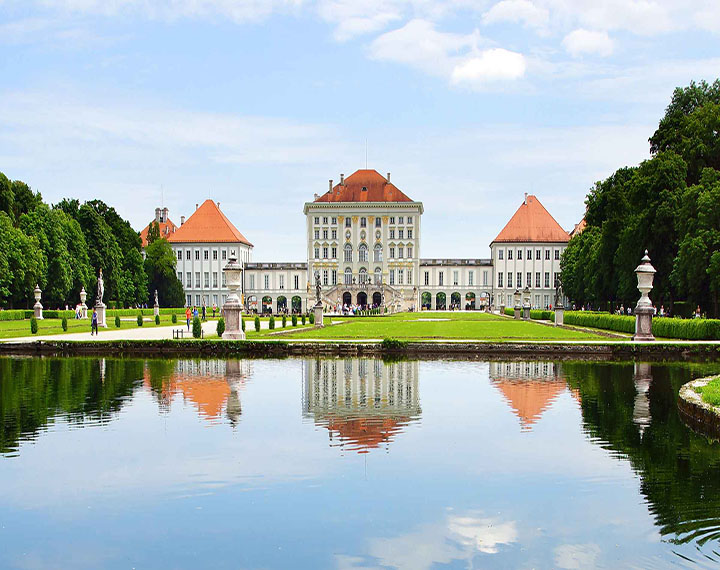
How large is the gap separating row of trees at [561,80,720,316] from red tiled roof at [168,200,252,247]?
53075mm

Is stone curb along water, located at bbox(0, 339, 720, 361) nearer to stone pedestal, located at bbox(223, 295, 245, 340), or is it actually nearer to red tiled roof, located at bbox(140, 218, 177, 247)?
stone pedestal, located at bbox(223, 295, 245, 340)

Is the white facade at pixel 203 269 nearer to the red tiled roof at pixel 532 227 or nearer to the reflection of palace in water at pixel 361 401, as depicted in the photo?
the red tiled roof at pixel 532 227

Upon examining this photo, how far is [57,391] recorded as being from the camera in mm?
12688

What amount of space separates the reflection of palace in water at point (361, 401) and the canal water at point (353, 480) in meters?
0.06

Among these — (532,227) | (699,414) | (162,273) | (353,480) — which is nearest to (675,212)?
(699,414)

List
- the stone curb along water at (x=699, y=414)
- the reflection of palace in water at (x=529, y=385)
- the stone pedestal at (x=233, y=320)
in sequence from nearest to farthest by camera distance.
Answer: the stone curb along water at (x=699, y=414) → the reflection of palace in water at (x=529, y=385) → the stone pedestal at (x=233, y=320)

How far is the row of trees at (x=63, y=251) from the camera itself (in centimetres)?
4169

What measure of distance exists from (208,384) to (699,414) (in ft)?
26.9

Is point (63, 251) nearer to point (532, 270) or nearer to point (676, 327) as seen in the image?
point (676, 327)

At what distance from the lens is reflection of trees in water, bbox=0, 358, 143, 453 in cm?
970

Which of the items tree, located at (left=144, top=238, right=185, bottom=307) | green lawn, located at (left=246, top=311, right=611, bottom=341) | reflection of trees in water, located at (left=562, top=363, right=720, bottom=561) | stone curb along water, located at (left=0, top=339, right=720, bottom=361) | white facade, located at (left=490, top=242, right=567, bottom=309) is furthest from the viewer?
white facade, located at (left=490, top=242, right=567, bottom=309)

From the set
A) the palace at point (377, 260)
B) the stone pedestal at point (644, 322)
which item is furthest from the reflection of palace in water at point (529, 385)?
the palace at point (377, 260)

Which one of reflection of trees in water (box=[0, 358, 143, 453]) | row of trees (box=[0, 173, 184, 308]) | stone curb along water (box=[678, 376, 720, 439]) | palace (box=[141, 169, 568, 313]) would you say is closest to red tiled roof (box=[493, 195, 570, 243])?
palace (box=[141, 169, 568, 313])

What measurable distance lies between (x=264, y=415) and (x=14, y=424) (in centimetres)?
311
